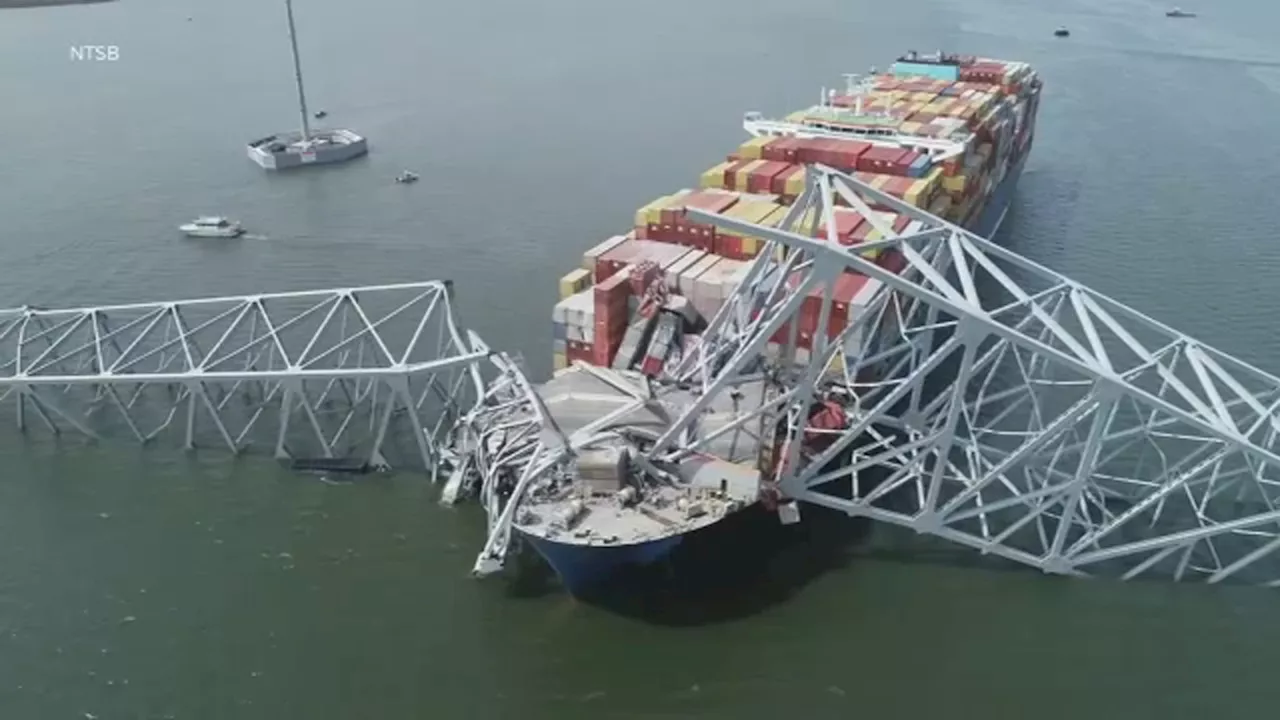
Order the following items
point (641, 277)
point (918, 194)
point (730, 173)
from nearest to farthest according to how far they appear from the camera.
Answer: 1. point (641, 277)
2. point (918, 194)
3. point (730, 173)

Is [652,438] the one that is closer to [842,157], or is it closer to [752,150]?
[842,157]

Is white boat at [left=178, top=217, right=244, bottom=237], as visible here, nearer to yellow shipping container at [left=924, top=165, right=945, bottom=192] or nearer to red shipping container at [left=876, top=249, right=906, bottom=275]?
red shipping container at [left=876, top=249, right=906, bottom=275]

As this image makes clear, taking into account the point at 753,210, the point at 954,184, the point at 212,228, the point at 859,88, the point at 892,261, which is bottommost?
the point at 212,228

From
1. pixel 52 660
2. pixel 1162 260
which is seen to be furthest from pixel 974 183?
pixel 52 660

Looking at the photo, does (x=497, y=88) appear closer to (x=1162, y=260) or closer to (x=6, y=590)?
(x=1162, y=260)

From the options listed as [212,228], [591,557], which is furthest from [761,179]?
[212,228]
